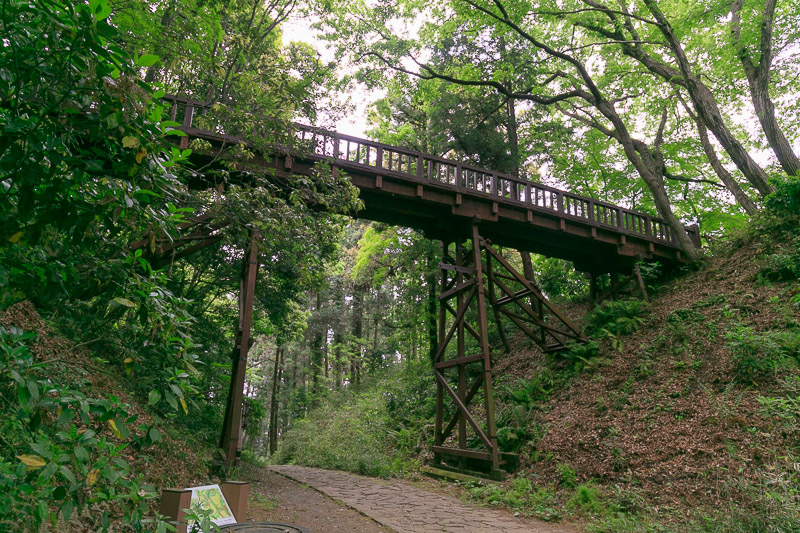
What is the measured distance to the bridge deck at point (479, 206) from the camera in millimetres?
10023

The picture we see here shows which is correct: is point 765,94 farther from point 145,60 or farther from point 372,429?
point 145,60

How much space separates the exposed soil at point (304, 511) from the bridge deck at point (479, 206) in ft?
18.0

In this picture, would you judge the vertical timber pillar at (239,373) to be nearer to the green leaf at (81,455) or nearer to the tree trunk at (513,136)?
the green leaf at (81,455)

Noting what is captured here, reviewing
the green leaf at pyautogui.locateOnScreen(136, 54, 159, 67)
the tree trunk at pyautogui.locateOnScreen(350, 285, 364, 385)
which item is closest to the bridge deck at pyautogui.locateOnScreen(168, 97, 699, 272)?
the green leaf at pyautogui.locateOnScreen(136, 54, 159, 67)

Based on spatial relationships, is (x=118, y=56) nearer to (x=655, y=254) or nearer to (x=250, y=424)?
(x=250, y=424)

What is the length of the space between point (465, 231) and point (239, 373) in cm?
636

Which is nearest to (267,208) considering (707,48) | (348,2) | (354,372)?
(348,2)

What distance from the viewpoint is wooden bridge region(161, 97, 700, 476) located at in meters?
9.11

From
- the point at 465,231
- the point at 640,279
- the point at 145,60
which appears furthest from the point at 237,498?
the point at 640,279

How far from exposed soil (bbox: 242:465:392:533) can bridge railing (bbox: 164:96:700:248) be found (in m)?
5.44

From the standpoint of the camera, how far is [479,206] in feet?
39.0

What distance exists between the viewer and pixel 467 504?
8039mm

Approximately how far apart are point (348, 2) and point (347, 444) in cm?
1300

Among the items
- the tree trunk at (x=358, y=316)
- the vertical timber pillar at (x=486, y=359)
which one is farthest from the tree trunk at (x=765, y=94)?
the tree trunk at (x=358, y=316)
